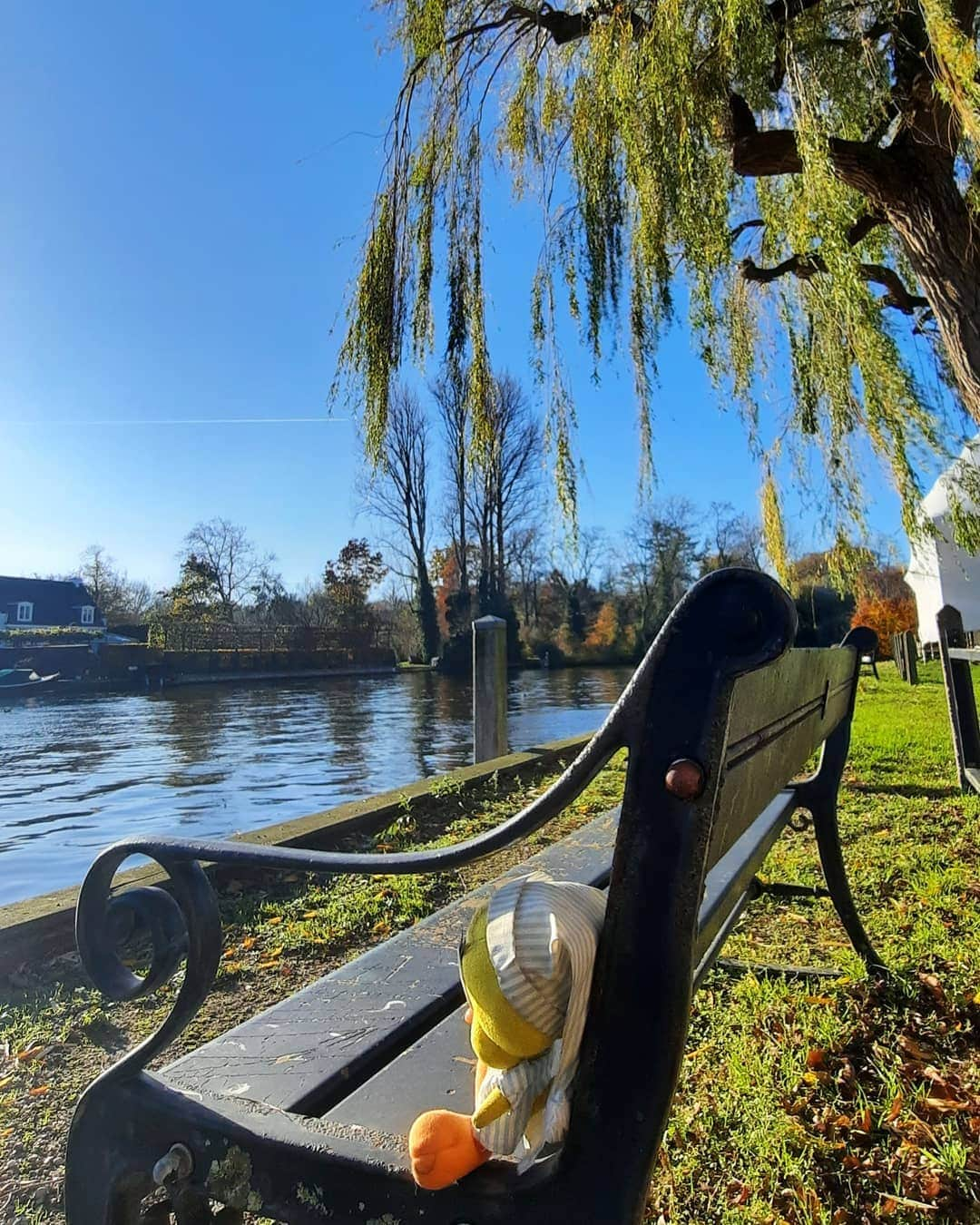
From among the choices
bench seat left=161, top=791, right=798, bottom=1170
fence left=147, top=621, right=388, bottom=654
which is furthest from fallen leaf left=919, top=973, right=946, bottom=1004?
fence left=147, top=621, right=388, bottom=654

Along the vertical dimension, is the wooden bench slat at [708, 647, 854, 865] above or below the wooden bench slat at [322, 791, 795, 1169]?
above

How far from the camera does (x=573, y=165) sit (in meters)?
4.12

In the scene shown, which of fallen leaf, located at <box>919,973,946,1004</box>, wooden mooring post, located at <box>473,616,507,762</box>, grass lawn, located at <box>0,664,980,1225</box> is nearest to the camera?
grass lawn, located at <box>0,664,980,1225</box>

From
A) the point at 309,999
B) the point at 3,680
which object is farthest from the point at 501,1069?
the point at 3,680

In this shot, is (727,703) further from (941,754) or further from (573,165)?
(941,754)

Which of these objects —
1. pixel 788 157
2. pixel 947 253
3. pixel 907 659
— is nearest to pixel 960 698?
pixel 947 253

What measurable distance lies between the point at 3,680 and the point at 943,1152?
27.4 meters

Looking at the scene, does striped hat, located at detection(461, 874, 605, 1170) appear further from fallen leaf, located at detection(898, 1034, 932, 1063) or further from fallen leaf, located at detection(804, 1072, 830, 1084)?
fallen leaf, located at detection(898, 1034, 932, 1063)

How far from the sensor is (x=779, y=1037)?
2.00 meters

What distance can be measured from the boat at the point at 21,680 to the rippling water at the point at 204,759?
5.02 meters

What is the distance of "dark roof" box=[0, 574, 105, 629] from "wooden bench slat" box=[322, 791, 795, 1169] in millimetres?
52850

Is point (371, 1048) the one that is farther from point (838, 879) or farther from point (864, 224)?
point (864, 224)

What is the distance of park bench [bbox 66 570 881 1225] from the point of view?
73 cm

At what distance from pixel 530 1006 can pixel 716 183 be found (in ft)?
11.9
